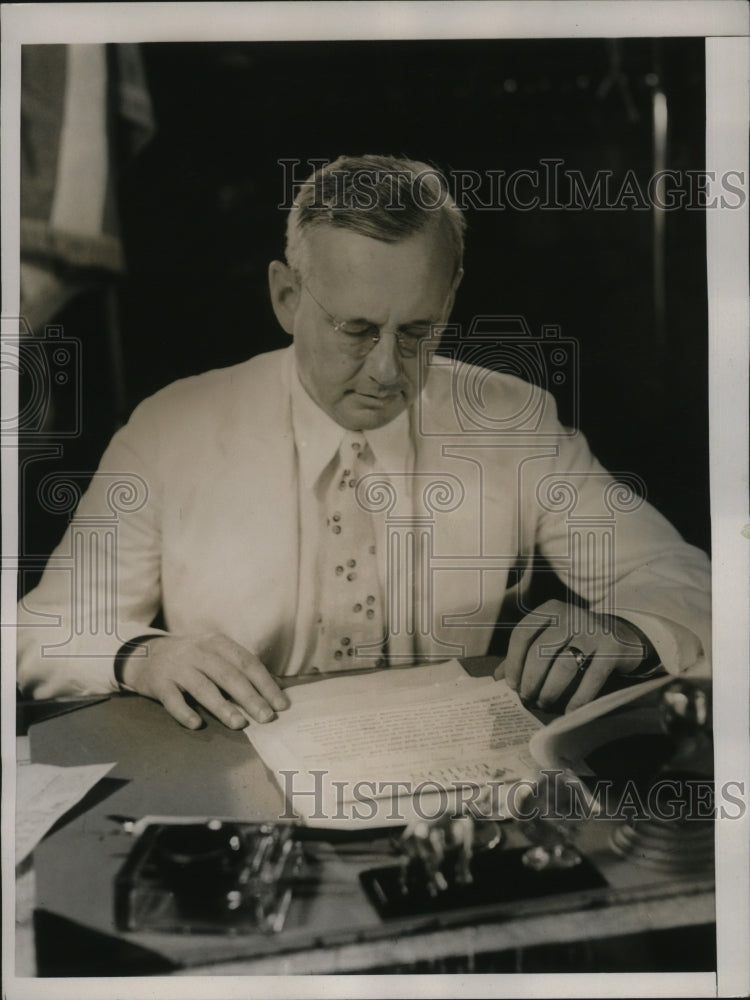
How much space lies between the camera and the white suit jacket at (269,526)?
1.44 metres

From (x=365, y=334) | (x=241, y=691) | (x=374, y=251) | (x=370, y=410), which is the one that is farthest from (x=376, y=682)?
(x=374, y=251)

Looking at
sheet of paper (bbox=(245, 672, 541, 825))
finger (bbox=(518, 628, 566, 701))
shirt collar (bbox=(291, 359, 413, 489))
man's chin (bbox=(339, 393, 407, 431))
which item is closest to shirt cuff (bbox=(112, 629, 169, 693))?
sheet of paper (bbox=(245, 672, 541, 825))

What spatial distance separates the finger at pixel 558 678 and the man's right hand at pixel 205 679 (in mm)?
411

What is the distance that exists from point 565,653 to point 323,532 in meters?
0.43

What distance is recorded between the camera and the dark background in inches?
55.6

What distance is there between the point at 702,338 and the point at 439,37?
2.09 ft

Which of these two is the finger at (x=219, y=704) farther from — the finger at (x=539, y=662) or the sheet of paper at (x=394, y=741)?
the finger at (x=539, y=662)

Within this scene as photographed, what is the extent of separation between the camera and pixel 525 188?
1.44 meters

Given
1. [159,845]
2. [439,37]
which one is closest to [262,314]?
[439,37]

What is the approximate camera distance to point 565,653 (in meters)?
1.45

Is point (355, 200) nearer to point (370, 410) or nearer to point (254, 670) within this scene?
point (370, 410)

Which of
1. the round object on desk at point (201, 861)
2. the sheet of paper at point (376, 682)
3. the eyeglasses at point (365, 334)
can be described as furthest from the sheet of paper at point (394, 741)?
the eyeglasses at point (365, 334)

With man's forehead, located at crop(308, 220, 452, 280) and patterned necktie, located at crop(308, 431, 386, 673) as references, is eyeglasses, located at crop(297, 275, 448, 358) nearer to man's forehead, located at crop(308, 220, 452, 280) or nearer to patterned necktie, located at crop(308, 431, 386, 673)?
man's forehead, located at crop(308, 220, 452, 280)

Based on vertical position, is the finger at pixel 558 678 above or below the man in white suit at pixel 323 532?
below
